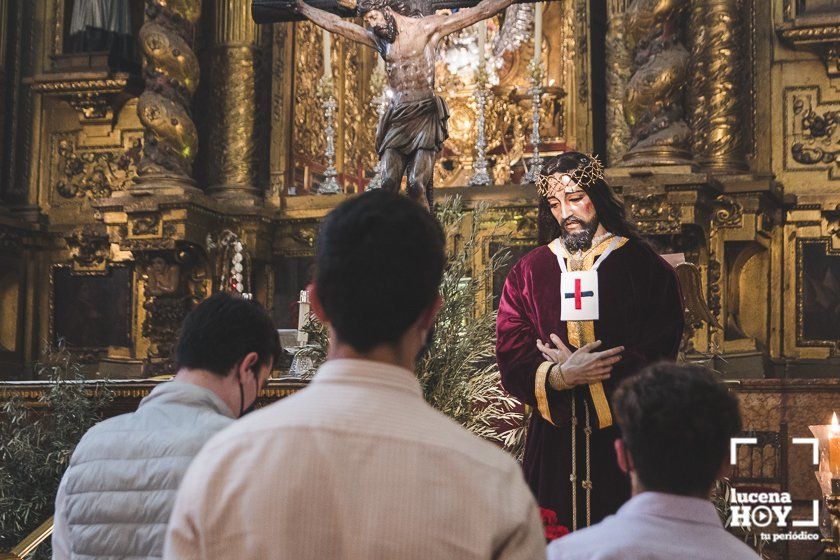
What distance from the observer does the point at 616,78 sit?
9289 mm

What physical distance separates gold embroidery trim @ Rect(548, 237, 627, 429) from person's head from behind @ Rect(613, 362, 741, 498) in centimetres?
213

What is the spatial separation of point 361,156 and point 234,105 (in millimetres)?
1300

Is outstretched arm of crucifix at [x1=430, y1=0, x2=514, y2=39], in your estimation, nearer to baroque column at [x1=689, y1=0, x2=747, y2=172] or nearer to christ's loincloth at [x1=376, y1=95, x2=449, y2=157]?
christ's loincloth at [x1=376, y1=95, x2=449, y2=157]

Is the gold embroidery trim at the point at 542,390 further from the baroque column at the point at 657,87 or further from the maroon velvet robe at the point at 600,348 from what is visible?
the baroque column at the point at 657,87

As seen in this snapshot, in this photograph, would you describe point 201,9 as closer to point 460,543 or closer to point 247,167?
point 247,167

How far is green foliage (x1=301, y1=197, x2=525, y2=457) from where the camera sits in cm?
566

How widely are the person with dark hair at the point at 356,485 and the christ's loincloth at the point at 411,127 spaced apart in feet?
15.5

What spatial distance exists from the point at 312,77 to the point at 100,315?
8.75 feet

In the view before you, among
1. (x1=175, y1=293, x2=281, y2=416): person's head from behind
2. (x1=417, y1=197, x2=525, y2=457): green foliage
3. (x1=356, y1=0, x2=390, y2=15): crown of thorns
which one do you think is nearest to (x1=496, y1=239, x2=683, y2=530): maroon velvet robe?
(x1=417, y1=197, x2=525, y2=457): green foliage

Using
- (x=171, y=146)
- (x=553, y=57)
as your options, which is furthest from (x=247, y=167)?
(x=553, y=57)

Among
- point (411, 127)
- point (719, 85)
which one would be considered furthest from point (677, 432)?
point (719, 85)

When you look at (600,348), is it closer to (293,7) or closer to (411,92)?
(411,92)

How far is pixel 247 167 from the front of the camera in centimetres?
990

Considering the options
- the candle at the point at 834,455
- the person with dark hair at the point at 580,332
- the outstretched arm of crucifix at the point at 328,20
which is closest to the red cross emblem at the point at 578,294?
the person with dark hair at the point at 580,332
